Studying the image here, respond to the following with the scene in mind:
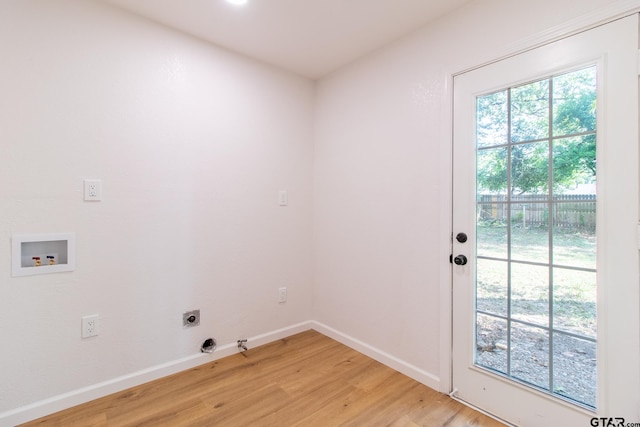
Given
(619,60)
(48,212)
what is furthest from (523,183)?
(48,212)

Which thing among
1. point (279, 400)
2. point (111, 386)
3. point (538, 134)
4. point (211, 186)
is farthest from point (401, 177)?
point (111, 386)

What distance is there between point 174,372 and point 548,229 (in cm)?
253

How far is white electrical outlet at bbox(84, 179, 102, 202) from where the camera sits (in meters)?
1.83

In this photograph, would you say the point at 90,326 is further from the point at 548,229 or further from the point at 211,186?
the point at 548,229

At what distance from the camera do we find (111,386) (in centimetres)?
191

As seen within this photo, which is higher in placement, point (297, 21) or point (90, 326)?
point (297, 21)

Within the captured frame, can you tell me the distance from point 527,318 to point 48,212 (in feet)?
8.97

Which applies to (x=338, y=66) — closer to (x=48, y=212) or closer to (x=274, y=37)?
(x=274, y=37)

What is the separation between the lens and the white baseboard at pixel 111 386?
1.66 m

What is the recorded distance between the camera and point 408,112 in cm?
218

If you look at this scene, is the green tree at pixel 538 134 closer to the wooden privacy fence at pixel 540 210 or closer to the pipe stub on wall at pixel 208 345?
the wooden privacy fence at pixel 540 210

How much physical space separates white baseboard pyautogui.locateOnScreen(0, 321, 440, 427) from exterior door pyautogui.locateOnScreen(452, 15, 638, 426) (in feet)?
1.49

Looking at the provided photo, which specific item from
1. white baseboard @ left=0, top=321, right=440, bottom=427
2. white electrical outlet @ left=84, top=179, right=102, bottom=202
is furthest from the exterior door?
white electrical outlet @ left=84, top=179, right=102, bottom=202

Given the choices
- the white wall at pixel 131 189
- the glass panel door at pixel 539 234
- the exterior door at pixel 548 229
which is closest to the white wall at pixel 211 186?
the white wall at pixel 131 189
